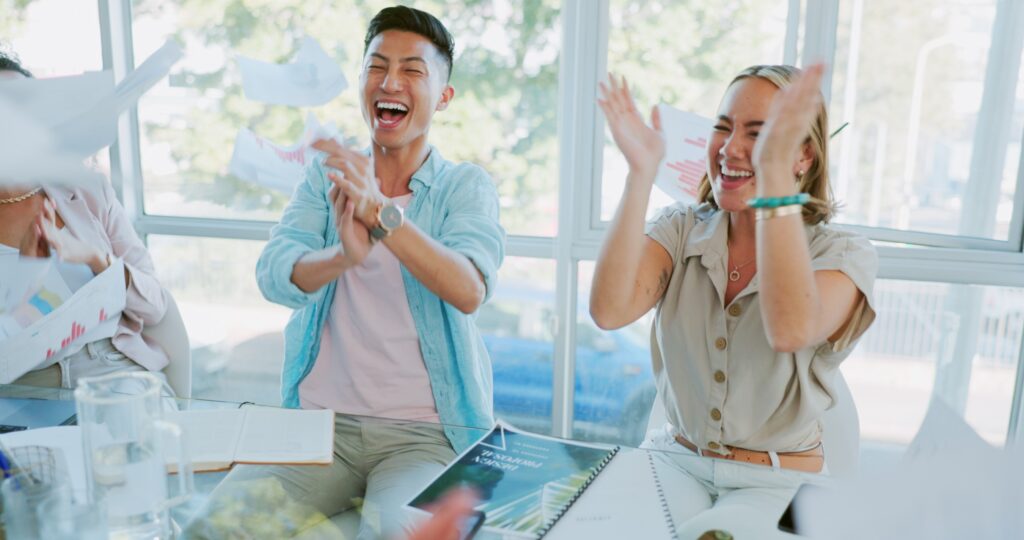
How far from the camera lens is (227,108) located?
2.78 m

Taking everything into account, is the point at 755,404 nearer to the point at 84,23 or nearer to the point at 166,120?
the point at 166,120

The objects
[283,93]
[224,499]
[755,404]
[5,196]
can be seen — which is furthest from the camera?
[283,93]

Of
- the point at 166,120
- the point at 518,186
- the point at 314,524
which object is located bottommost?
the point at 314,524

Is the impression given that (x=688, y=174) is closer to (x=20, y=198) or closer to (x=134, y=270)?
(x=134, y=270)

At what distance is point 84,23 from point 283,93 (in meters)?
0.87

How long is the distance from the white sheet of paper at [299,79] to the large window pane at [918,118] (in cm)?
157

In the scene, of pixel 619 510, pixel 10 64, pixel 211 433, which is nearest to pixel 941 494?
pixel 619 510

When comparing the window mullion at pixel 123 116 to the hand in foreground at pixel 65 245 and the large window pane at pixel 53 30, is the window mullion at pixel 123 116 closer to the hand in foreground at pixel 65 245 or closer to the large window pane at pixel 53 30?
the large window pane at pixel 53 30

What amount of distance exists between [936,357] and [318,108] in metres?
2.17

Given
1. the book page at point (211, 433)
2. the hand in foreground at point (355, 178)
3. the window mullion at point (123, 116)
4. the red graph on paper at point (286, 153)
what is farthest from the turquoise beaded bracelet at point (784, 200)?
the window mullion at point (123, 116)

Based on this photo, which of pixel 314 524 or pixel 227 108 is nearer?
pixel 314 524

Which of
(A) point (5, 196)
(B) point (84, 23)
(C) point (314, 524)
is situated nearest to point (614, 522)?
(C) point (314, 524)

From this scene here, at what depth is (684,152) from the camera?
228 centimetres

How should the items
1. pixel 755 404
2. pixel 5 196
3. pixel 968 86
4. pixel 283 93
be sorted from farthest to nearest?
pixel 283 93 < pixel 968 86 < pixel 5 196 < pixel 755 404
